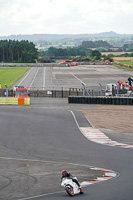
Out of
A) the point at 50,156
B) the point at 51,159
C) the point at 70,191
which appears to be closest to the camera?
the point at 70,191

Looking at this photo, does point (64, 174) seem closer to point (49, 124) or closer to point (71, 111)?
point (49, 124)

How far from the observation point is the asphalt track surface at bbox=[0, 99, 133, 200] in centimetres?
2288

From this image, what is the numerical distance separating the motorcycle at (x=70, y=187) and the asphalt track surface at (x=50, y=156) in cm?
29

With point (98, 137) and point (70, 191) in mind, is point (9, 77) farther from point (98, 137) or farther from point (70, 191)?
point (70, 191)

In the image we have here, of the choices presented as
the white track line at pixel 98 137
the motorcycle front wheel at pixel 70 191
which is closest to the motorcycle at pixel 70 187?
the motorcycle front wheel at pixel 70 191

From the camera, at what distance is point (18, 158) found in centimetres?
3262

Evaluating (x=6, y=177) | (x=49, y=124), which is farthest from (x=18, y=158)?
(x=49, y=124)

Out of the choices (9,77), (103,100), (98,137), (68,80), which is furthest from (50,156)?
(9,77)

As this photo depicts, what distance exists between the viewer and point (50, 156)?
33.3 m

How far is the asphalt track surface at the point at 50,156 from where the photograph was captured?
75.1ft

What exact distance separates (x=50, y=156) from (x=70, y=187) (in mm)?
12141

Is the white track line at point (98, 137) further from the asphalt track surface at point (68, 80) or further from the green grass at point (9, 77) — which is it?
the green grass at point (9, 77)

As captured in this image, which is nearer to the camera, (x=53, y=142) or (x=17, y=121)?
(x=53, y=142)

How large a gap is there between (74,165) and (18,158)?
4398mm
